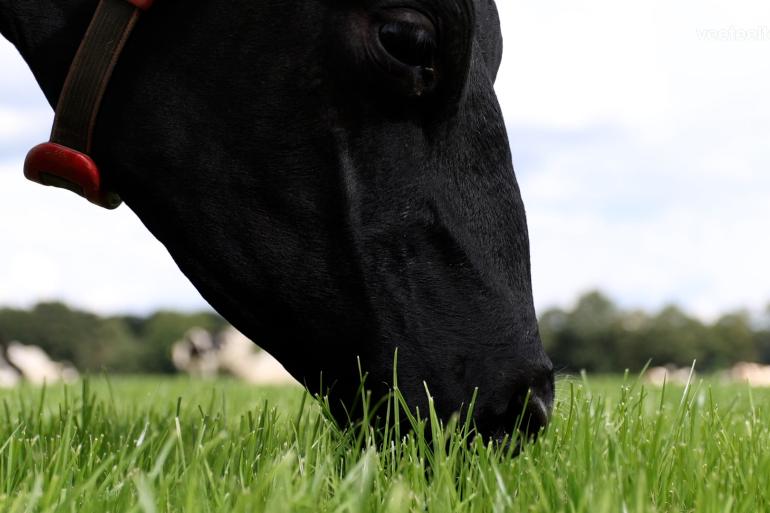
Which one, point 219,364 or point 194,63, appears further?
point 219,364

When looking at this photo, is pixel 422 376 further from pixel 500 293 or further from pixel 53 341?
pixel 53 341

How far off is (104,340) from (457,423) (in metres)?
50.5

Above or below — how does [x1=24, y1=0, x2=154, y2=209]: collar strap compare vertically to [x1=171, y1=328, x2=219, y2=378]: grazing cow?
above

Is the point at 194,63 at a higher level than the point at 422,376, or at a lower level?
higher

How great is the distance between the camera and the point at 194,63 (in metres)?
2.37

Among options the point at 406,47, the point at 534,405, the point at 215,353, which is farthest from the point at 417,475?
the point at 215,353

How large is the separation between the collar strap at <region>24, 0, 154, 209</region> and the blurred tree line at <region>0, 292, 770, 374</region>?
41.2 m

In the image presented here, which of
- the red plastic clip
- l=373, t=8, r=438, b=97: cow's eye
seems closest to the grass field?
the red plastic clip

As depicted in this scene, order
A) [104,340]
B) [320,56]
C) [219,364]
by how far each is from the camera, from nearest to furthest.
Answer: [320,56] → [219,364] → [104,340]

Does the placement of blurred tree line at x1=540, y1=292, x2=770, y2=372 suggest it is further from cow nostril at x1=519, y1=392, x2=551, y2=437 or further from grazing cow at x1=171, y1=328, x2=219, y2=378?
cow nostril at x1=519, y1=392, x2=551, y2=437

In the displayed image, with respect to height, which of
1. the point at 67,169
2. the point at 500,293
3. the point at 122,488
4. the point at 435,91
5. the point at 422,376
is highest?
the point at 435,91

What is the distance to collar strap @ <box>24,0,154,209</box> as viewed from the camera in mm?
2330

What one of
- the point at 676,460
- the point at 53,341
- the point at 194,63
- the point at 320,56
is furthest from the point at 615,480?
the point at 53,341

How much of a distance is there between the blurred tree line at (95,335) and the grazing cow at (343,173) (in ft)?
136
